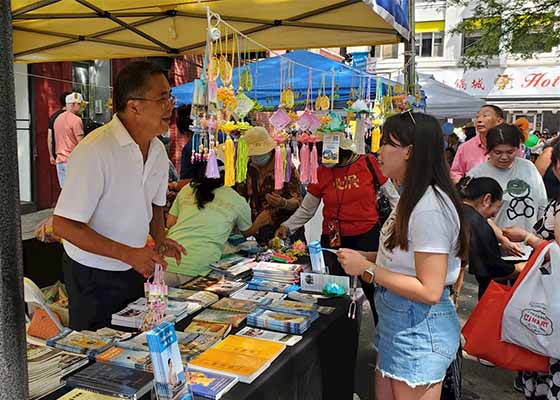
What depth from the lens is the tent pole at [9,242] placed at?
2.57 feet

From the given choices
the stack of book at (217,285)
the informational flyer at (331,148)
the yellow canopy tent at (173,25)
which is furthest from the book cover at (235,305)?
the yellow canopy tent at (173,25)

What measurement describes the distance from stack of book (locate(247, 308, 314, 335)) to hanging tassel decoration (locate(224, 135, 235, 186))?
0.63 metres

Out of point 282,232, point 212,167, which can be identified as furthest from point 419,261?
point 282,232

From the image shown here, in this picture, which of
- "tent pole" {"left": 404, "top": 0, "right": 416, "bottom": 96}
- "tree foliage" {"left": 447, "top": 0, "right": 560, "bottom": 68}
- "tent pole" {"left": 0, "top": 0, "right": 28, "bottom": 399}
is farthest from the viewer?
"tree foliage" {"left": 447, "top": 0, "right": 560, "bottom": 68}

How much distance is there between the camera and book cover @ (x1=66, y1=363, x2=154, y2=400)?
136cm

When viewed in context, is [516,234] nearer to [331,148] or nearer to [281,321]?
[331,148]

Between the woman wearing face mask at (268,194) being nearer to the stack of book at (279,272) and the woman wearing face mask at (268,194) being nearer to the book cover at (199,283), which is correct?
the stack of book at (279,272)

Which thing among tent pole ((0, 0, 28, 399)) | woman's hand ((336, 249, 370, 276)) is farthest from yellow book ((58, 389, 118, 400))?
woman's hand ((336, 249, 370, 276))

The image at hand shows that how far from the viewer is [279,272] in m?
2.57

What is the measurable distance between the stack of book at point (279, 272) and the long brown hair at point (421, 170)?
871mm

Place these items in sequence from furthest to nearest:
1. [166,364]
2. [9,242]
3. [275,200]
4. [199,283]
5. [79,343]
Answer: [275,200] < [199,283] < [79,343] < [166,364] < [9,242]

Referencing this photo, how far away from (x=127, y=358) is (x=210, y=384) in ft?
1.02

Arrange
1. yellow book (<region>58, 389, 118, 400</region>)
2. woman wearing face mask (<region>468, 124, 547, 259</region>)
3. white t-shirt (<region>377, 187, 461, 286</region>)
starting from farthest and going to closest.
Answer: woman wearing face mask (<region>468, 124, 547, 259</region>) → white t-shirt (<region>377, 187, 461, 286</region>) → yellow book (<region>58, 389, 118, 400</region>)

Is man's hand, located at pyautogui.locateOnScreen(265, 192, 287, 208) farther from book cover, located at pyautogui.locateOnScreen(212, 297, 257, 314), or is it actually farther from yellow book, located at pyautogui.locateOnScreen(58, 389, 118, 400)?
yellow book, located at pyautogui.locateOnScreen(58, 389, 118, 400)
